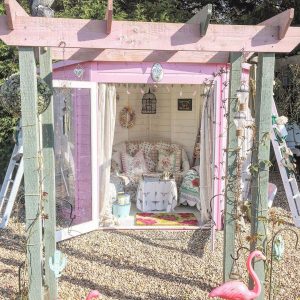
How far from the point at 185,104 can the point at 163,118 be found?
25.1 inches

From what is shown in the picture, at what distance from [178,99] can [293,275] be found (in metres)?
5.10

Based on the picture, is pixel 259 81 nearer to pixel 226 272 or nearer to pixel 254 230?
pixel 254 230

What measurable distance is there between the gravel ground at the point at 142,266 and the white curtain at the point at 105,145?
0.39 m

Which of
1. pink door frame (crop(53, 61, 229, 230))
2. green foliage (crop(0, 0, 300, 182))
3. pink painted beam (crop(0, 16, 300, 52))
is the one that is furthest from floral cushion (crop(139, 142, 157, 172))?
pink painted beam (crop(0, 16, 300, 52))

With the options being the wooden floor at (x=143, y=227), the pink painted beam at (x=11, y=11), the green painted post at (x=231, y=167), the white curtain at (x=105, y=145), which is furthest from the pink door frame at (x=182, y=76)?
the pink painted beam at (x=11, y=11)

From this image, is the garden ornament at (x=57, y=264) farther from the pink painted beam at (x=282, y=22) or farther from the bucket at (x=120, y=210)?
the bucket at (x=120, y=210)

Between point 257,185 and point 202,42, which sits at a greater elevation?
point 202,42

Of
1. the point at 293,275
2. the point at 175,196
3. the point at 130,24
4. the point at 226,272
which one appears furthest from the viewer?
the point at 175,196

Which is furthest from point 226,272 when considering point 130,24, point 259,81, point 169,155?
point 169,155

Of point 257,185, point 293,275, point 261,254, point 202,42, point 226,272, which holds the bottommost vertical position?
point 293,275

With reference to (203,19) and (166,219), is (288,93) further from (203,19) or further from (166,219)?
(203,19)

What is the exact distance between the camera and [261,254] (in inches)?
122

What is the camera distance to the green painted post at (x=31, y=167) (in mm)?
2979

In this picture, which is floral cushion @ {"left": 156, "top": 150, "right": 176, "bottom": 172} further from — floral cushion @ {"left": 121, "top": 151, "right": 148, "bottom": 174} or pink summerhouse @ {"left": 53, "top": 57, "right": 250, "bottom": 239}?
pink summerhouse @ {"left": 53, "top": 57, "right": 250, "bottom": 239}
